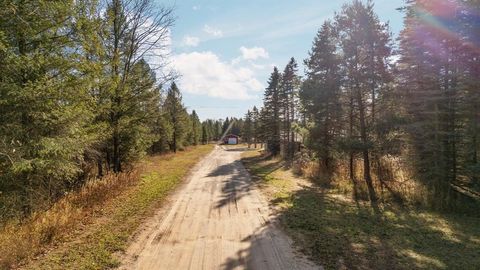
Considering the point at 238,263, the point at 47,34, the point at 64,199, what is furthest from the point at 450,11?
the point at 64,199

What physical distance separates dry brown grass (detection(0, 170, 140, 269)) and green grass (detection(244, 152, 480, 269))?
5257 mm

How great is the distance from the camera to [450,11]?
13148mm

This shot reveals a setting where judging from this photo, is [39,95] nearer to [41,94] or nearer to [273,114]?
[41,94]

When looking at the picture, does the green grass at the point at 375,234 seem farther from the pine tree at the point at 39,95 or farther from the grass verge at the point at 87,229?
the pine tree at the point at 39,95

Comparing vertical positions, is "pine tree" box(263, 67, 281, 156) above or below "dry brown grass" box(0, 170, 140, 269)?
above

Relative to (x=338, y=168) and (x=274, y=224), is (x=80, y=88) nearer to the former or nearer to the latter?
(x=274, y=224)

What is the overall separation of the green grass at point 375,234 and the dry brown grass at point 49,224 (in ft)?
17.2

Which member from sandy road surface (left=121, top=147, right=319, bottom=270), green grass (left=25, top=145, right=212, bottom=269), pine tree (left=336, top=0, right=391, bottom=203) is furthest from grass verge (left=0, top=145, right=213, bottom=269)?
pine tree (left=336, top=0, right=391, bottom=203)

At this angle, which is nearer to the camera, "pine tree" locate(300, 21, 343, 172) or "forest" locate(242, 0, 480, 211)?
Result: "forest" locate(242, 0, 480, 211)

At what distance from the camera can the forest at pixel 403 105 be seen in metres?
13.7

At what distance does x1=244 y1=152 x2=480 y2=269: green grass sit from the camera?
6233 millimetres

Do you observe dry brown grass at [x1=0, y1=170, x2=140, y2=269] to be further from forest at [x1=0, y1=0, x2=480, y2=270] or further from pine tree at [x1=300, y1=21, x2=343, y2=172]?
pine tree at [x1=300, y1=21, x2=343, y2=172]

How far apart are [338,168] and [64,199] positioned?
1570cm

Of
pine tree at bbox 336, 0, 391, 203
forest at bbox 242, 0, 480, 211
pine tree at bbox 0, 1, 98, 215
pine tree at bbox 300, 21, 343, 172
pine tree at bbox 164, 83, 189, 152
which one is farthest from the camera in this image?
pine tree at bbox 164, 83, 189, 152
